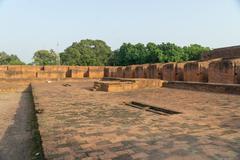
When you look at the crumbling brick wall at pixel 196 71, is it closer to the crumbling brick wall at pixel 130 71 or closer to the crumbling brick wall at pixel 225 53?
the crumbling brick wall at pixel 225 53

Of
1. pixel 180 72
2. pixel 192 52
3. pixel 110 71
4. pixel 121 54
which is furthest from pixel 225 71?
pixel 121 54

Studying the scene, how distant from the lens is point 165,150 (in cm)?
257

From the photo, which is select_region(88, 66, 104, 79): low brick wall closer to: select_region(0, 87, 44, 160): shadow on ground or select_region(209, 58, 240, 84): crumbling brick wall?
select_region(209, 58, 240, 84): crumbling brick wall

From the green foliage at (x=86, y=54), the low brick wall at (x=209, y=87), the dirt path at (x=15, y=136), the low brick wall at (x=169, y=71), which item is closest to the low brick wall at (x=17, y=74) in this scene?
the low brick wall at (x=169, y=71)

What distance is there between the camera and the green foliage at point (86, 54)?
37.5m

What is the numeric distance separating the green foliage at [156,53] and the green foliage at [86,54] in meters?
7.16

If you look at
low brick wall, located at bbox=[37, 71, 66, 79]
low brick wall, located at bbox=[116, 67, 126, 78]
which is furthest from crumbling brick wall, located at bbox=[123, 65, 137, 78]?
low brick wall, located at bbox=[37, 71, 66, 79]

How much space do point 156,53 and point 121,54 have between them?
235 inches

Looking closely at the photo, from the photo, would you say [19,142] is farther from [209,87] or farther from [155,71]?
[155,71]

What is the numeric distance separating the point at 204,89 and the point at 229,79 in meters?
0.94

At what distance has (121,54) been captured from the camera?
105 ft

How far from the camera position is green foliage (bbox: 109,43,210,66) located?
2700cm

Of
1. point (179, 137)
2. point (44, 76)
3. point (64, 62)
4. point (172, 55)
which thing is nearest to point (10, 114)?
point (179, 137)

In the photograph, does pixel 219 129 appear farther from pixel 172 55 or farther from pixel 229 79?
pixel 172 55
